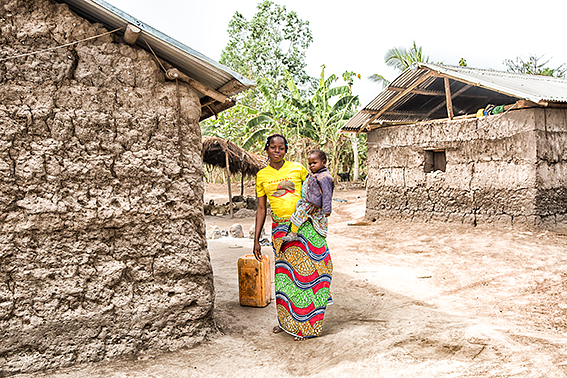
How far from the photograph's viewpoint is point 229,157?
43.6ft

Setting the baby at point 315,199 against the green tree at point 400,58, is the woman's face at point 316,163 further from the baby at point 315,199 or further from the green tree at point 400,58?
the green tree at point 400,58

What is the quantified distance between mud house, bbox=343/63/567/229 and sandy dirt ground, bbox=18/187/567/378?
82cm

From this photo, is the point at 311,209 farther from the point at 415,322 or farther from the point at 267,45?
the point at 267,45

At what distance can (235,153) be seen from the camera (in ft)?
42.0

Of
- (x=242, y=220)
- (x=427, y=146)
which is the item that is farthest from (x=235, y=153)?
(x=427, y=146)

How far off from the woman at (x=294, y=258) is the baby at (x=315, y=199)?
6 centimetres

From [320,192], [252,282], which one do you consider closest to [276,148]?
[320,192]

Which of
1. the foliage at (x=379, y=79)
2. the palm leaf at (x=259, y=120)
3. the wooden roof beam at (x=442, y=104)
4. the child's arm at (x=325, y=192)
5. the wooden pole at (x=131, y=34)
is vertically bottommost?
the child's arm at (x=325, y=192)

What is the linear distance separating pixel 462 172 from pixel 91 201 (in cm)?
733

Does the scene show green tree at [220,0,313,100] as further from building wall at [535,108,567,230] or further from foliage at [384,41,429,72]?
building wall at [535,108,567,230]

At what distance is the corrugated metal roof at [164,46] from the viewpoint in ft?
9.40

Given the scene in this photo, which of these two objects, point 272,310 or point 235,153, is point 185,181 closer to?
point 272,310

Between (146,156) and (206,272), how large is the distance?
3.46 feet

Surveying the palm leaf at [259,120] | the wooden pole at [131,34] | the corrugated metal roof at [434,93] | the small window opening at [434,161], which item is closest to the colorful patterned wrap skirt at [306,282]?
the wooden pole at [131,34]
